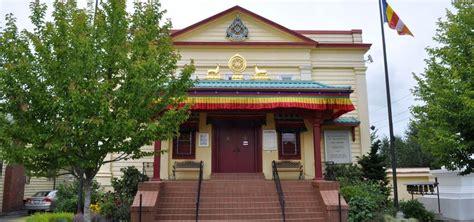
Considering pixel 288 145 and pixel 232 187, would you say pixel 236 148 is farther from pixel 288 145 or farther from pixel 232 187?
pixel 232 187

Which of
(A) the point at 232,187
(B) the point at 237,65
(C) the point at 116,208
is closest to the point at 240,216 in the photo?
(A) the point at 232,187

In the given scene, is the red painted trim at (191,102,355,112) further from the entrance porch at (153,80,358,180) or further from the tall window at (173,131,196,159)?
the tall window at (173,131,196,159)

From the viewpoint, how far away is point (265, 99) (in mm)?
14469

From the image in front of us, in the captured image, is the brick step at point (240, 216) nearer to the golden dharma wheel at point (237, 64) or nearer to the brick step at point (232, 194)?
the brick step at point (232, 194)

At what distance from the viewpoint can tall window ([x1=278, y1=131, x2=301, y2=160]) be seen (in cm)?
1723

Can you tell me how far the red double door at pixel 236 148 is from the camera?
16859 mm

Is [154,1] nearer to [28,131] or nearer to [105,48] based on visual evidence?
[105,48]

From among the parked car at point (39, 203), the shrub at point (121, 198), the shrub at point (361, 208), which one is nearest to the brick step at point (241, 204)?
the shrub at point (361, 208)

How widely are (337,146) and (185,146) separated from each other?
23.1 ft

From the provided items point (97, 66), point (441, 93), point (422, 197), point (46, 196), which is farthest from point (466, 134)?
point (46, 196)

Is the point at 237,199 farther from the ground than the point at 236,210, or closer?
farther from the ground

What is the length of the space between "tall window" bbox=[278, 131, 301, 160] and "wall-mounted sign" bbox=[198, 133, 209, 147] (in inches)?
128

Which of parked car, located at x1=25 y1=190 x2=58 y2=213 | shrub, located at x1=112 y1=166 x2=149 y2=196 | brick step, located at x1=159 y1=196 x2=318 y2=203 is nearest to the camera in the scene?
brick step, located at x1=159 y1=196 x2=318 y2=203

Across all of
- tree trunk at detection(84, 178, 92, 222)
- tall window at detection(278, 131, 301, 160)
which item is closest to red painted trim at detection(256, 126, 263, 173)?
tall window at detection(278, 131, 301, 160)
